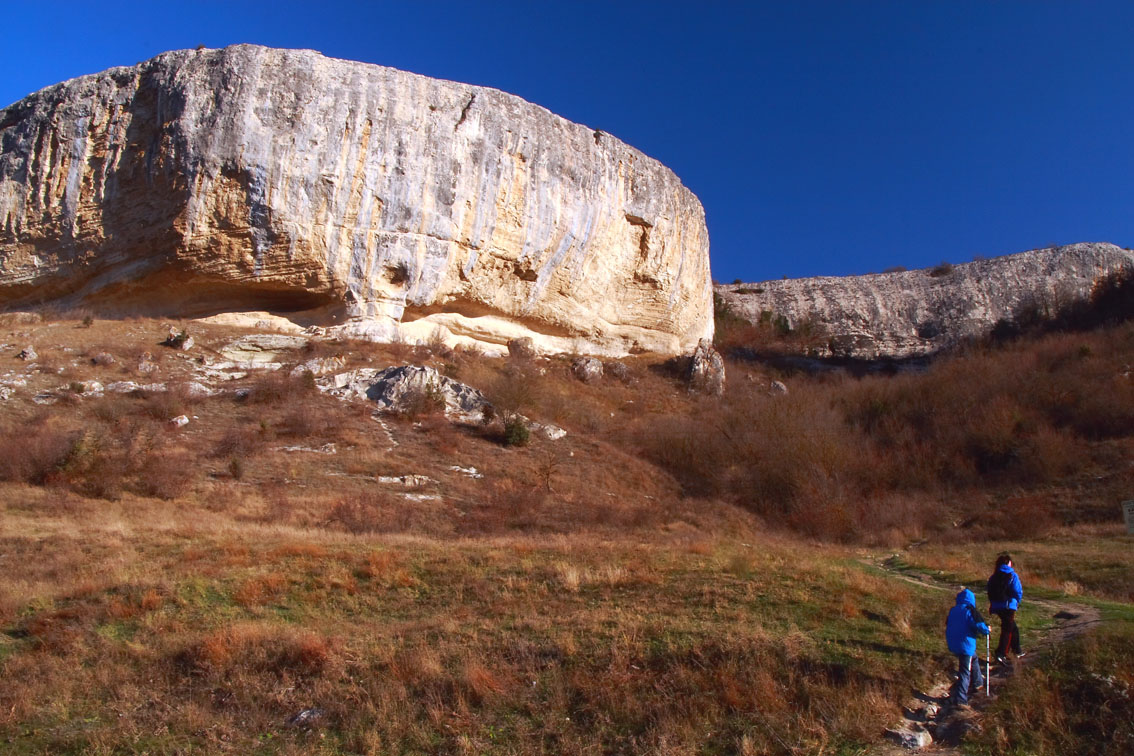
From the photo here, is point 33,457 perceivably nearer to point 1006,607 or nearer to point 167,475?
point 167,475

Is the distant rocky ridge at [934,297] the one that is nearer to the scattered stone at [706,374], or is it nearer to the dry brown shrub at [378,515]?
the scattered stone at [706,374]

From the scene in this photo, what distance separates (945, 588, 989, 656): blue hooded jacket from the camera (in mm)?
4762

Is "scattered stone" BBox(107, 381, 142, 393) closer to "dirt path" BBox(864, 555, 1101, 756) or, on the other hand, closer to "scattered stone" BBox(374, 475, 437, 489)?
"scattered stone" BBox(374, 475, 437, 489)

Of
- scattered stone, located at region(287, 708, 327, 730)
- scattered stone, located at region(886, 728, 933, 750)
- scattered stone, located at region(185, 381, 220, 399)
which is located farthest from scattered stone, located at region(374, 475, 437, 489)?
scattered stone, located at region(886, 728, 933, 750)

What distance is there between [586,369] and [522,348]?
7.04 feet

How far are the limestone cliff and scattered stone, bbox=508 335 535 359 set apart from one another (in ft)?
3.98

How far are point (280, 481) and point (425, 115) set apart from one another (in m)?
13.2

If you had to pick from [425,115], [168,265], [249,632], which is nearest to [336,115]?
[425,115]

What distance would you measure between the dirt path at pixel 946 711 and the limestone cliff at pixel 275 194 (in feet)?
60.8

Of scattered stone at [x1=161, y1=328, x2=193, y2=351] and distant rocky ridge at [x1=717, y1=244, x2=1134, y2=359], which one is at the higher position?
distant rocky ridge at [x1=717, y1=244, x2=1134, y2=359]

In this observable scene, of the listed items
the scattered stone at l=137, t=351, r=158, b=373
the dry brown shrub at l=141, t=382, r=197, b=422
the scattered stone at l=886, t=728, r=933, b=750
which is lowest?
the scattered stone at l=886, t=728, r=933, b=750

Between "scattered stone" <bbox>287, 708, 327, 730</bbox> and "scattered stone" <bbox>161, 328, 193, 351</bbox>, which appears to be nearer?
"scattered stone" <bbox>287, 708, 327, 730</bbox>

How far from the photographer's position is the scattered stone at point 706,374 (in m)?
26.5

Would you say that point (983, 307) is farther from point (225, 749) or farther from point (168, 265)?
point (225, 749)
